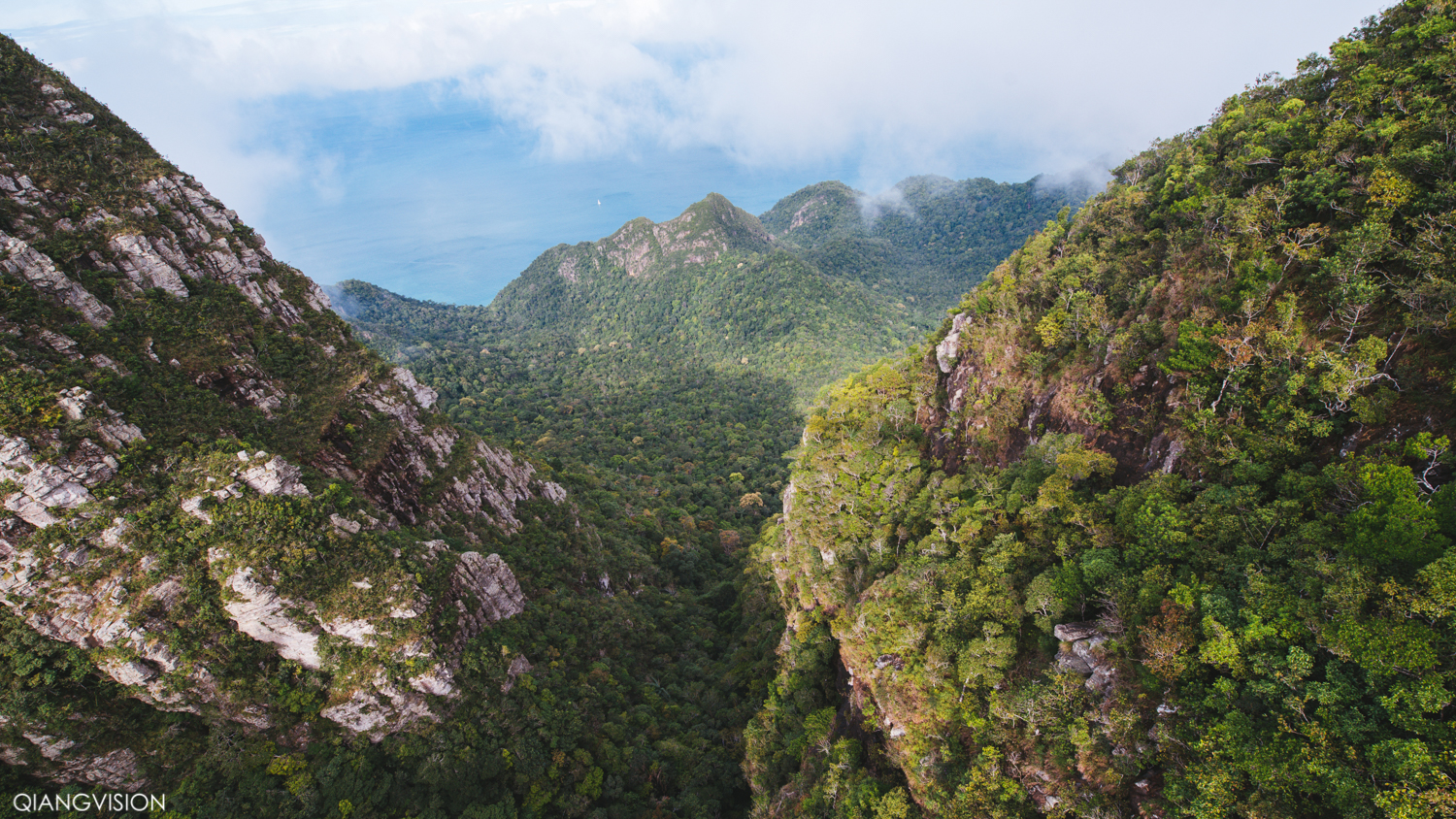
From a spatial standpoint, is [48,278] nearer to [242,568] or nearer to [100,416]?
[100,416]

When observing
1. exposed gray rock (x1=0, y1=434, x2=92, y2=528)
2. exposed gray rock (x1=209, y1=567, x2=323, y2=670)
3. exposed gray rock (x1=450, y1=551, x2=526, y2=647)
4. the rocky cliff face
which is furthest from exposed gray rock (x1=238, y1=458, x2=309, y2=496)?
exposed gray rock (x1=450, y1=551, x2=526, y2=647)

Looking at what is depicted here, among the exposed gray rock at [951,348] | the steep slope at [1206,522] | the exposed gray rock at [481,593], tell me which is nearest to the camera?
the steep slope at [1206,522]

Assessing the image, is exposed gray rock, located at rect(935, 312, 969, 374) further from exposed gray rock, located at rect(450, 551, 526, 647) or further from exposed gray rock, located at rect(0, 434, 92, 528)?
exposed gray rock, located at rect(0, 434, 92, 528)

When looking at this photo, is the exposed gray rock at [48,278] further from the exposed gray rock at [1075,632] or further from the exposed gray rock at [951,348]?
the exposed gray rock at [951,348]

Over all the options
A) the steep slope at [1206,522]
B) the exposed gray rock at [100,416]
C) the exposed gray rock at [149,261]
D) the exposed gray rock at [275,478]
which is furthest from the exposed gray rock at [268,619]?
the steep slope at [1206,522]

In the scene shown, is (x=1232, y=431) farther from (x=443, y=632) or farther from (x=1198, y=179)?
(x=443, y=632)

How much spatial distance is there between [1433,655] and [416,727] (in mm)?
44201

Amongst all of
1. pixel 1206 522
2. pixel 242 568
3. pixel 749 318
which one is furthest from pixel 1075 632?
pixel 749 318

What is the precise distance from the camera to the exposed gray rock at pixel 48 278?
30.0m

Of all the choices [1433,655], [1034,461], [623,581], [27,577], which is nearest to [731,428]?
[623,581]

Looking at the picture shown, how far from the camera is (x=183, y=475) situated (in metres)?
30.0

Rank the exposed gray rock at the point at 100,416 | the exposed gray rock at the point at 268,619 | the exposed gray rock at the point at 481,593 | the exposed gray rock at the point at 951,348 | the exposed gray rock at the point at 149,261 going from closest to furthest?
1. the exposed gray rock at the point at 100,416
2. the exposed gray rock at the point at 268,619
3. the exposed gray rock at the point at 149,261
4. the exposed gray rock at the point at 481,593
5. the exposed gray rock at the point at 951,348

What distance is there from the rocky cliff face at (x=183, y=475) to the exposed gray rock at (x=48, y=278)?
0.11 meters

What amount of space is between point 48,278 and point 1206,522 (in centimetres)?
6180
